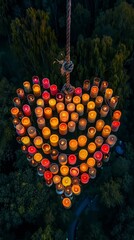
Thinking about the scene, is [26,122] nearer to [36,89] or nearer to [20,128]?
[20,128]

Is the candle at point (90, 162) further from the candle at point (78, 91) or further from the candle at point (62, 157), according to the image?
the candle at point (78, 91)

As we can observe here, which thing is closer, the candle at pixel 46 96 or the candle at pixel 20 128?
the candle at pixel 20 128

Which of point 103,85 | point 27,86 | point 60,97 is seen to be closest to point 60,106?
point 60,97

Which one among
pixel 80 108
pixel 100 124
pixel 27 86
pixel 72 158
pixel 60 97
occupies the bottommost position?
pixel 72 158

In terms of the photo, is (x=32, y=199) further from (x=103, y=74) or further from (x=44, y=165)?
(x=103, y=74)

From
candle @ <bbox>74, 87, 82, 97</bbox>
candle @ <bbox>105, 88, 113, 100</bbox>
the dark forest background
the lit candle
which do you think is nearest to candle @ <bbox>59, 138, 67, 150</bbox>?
the lit candle

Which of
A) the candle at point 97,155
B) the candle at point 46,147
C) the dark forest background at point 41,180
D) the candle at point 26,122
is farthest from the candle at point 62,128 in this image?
the dark forest background at point 41,180

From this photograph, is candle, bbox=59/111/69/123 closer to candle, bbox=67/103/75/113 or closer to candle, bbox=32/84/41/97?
candle, bbox=67/103/75/113

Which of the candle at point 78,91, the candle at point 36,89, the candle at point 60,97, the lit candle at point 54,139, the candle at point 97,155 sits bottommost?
the candle at point 97,155

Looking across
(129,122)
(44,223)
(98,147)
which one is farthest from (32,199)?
(129,122)
